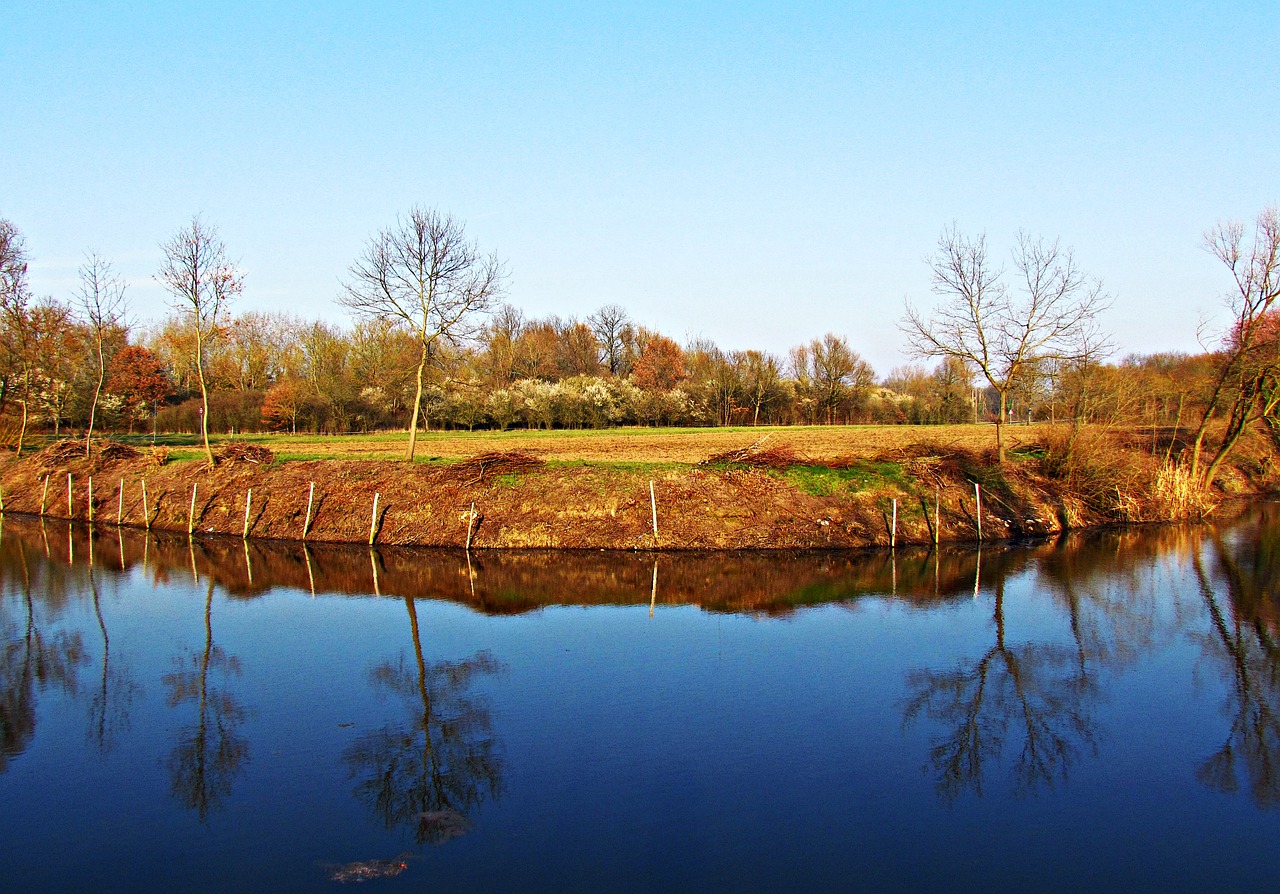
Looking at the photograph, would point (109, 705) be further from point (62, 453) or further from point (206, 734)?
point (62, 453)

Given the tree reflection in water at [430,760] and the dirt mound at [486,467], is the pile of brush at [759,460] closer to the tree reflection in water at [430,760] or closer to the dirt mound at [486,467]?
the dirt mound at [486,467]

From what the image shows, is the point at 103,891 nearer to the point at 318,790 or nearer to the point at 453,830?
the point at 318,790

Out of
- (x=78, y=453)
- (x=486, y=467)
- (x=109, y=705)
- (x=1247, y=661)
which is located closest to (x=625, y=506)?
(x=486, y=467)

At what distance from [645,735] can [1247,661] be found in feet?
31.0

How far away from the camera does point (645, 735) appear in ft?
31.6

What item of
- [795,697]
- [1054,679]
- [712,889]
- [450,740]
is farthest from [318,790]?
[1054,679]

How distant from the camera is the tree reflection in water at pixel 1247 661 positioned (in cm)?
880

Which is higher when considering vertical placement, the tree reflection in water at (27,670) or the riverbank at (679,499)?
the riverbank at (679,499)

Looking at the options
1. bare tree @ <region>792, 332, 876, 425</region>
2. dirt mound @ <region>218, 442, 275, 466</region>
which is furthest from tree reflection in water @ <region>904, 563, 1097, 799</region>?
bare tree @ <region>792, 332, 876, 425</region>

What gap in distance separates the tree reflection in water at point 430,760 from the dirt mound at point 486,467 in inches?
482

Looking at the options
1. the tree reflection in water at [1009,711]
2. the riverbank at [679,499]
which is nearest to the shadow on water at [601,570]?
the riverbank at [679,499]

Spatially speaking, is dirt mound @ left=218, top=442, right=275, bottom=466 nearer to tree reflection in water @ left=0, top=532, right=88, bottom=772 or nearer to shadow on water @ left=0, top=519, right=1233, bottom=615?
shadow on water @ left=0, top=519, right=1233, bottom=615

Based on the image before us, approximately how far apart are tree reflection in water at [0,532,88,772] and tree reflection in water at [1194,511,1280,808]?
513 inches

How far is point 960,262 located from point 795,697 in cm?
1876
